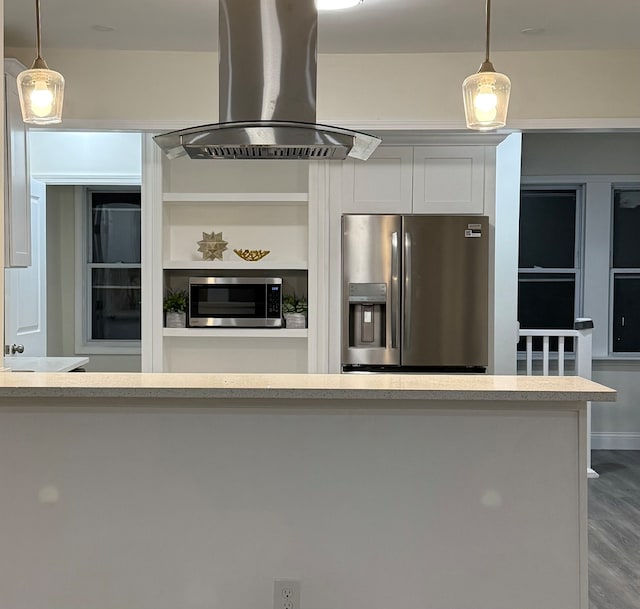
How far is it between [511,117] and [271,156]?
76.8 inches

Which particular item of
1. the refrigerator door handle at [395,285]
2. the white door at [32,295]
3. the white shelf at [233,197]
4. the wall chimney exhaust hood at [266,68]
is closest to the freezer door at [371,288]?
the refrigerator door handle at [395,285]

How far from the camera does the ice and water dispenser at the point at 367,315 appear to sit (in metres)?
4.38

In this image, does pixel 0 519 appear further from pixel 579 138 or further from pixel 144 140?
pixel 579 138

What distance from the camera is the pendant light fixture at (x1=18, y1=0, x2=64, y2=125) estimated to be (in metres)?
2.51

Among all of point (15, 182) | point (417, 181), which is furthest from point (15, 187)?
point (417, 181)

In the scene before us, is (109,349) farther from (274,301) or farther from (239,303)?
(274,301)

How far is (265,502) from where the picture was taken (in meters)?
2.35

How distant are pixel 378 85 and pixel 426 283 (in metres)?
1.19

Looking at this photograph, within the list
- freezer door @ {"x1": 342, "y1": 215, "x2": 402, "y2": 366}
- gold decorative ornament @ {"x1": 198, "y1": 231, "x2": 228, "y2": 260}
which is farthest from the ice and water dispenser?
gold decorative ornament @ {"x1": 198, "y1": 231, "x2": 228, "y2": 260}

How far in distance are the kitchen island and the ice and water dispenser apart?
205 centimetres

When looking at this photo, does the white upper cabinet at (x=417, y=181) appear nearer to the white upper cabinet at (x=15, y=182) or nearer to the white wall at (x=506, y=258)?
the white wall at (x=506, y=258)

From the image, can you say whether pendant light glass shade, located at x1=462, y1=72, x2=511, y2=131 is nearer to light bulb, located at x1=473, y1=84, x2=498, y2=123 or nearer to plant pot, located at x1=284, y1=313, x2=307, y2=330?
light bulb, located at x1=473, y1=84, x2=498, y2=123

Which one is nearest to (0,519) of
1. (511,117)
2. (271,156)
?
(271,156)

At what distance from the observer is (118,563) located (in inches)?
92.1
